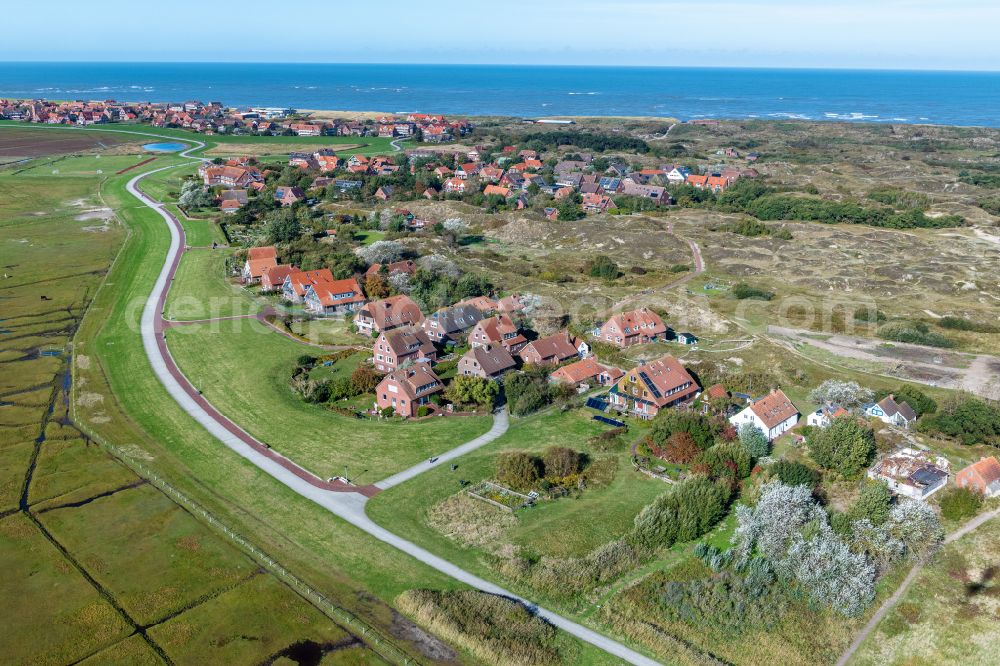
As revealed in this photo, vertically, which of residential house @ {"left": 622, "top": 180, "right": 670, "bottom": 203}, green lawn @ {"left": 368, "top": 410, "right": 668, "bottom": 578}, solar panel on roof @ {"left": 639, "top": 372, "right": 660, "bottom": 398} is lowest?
green lawn @ {"left": 368, "top": 410, "right": 668, "bottom": 578}

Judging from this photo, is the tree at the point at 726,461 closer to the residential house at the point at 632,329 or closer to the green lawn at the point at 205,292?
the residential house at the point at 632,329

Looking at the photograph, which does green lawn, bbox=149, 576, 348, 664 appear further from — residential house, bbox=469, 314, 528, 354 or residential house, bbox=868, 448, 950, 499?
residential house, bbox=469, 314, 528, 354

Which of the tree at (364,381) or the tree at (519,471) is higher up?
the tree at (364,381)

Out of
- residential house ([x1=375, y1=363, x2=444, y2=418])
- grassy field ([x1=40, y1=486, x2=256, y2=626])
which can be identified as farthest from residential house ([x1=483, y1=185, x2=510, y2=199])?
grassy field ([x1=40, y1=486, x2=256, y2=626])

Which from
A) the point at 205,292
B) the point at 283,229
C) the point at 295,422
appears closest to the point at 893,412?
the point at 295,422

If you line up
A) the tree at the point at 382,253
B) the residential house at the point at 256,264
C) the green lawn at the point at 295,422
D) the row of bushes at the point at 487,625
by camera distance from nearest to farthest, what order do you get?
the row of bushes at the point at 487,625 < the green lawn at the point at 295,422 < the residential house at the point at 256,264 < the tree at the point at 382,253

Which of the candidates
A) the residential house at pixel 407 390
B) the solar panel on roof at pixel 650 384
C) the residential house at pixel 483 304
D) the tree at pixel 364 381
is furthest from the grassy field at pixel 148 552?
the residential house at pixel 483 304

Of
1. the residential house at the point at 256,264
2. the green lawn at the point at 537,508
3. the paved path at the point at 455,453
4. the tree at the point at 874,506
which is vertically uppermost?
the residential house at the point at 256,264

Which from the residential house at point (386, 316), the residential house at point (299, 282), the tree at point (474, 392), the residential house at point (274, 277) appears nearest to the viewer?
the tree at point (474, 392)
